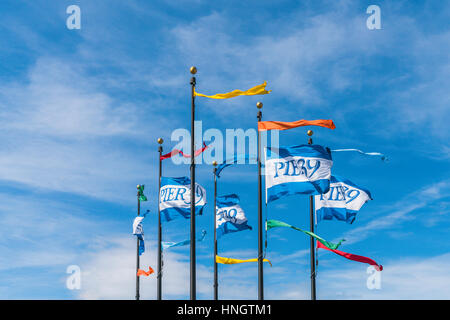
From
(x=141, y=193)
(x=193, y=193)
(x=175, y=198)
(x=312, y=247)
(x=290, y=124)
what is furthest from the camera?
(x=141, y=193)

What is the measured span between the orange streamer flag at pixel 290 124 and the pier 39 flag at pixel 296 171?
858 millimetres

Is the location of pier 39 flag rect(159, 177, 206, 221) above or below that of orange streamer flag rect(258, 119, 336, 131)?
below

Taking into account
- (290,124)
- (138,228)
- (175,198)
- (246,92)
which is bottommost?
(138,228)

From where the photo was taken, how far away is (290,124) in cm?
2302

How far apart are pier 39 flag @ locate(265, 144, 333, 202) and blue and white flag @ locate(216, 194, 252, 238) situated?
429 inches

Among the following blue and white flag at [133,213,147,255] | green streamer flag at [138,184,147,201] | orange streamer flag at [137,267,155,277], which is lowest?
orange streamer flag at [137,267,155,277]

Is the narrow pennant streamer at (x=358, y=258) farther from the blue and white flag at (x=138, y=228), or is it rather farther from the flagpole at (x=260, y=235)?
the blue and white flag at (x=138, y=228)

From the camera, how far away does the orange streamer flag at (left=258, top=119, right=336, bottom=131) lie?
22.6 meters

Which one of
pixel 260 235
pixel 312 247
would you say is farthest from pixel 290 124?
pixel 312 247

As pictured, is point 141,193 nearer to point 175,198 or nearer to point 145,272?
point 145,272

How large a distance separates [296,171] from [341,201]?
5.56 metres

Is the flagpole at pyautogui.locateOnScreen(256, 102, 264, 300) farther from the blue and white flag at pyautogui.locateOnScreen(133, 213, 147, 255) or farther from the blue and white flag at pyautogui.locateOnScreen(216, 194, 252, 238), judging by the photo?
the blue and white flag at pyautogui.locateOnScreen(133, 213, 147, 255)

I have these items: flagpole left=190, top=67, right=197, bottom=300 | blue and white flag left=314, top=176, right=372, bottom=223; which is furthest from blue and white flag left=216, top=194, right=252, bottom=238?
flagpole left=190, top=67, right=197, bottom=300

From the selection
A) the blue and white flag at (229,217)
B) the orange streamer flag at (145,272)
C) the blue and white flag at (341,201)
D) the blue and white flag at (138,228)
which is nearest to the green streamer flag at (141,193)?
the blue and white flag at (138,228)
